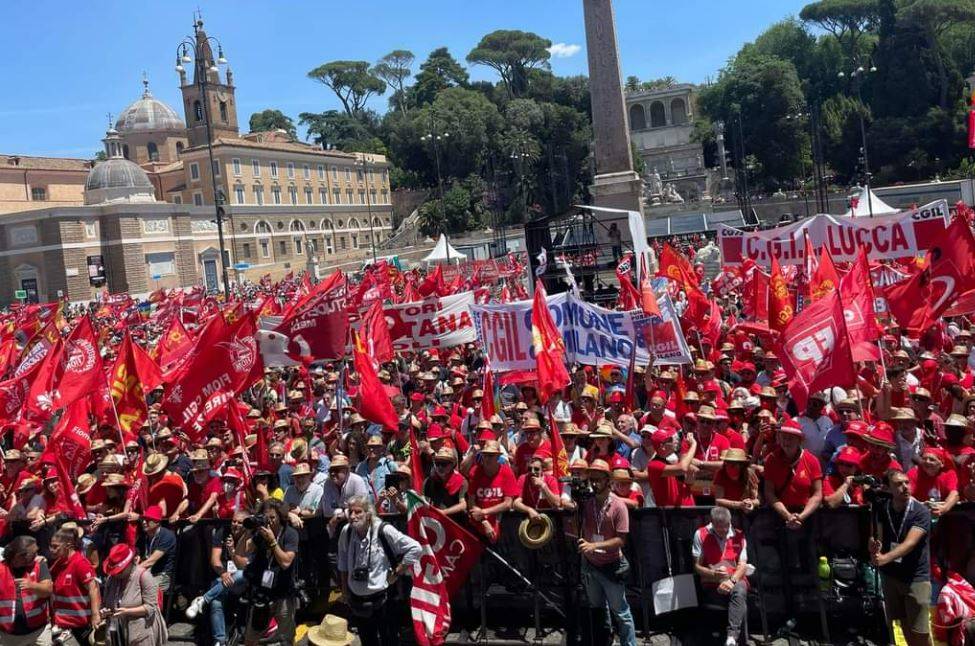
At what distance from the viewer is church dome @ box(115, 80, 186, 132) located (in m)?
80.6

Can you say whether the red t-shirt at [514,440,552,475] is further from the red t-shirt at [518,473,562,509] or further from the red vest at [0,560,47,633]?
the red vest at [0,560,47,633]

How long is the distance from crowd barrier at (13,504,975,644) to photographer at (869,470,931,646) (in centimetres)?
34

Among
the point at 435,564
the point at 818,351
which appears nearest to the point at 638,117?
the point at 818,351

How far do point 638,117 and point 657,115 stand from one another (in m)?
2.05

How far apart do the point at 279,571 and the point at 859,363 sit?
6113 millimetres

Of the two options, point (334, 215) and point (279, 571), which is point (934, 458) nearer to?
point (279, 571)

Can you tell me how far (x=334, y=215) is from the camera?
80.9 metres

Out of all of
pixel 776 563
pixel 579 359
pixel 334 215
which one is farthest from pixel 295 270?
pixel 776 563

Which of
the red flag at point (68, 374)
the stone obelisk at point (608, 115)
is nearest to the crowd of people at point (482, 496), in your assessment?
the red flag at point (68, 374)

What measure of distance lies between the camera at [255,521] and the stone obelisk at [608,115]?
2420 centimetres

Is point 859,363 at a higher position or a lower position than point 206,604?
higher

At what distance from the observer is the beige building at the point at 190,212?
187ft

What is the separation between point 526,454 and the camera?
24.1 ft

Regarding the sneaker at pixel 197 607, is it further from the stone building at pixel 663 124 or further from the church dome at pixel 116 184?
the stone building at pixel 663 124
